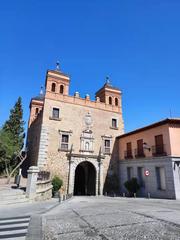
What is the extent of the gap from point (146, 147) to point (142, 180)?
12.0 feet

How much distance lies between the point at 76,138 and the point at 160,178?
1014cm

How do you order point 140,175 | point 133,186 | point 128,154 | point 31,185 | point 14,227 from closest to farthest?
1. point 14,227
2. point 31,185
3. point 133,186
4. point 140,175
5. point 128,154

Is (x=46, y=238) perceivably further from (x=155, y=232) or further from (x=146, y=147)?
(x=146, y=147)

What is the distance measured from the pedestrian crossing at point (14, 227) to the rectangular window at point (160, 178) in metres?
13.6

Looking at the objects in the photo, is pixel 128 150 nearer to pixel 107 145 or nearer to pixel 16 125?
pixel 107 145

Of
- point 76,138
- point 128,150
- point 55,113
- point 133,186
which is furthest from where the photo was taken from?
point 128,150

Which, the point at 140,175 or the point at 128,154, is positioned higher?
the point at 128,154

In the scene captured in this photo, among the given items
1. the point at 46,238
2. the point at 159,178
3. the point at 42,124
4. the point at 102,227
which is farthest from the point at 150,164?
the point at 46,238

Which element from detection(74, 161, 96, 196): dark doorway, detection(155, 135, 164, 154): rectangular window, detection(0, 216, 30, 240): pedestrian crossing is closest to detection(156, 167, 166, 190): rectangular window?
detection(155, 135, 164, 154): rectangular window

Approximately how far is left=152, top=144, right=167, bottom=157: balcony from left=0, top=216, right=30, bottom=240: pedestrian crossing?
44.8 ft

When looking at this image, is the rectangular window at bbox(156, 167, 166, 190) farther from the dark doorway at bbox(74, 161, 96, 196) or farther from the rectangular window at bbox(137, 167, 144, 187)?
the dark doorway at bbox(74, 161, 96, 196)

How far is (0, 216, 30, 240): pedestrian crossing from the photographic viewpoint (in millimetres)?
4832

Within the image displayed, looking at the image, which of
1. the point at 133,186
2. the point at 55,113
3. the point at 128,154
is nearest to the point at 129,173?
the point at 128,154

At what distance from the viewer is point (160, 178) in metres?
17.2
